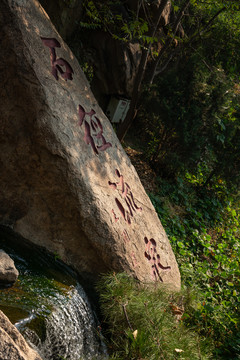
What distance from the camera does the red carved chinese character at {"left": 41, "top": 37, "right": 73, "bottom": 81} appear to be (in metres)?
3.46

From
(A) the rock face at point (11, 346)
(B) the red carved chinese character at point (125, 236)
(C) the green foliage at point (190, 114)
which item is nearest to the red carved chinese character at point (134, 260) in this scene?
(B) the red carved chinese character at point (125, 236)

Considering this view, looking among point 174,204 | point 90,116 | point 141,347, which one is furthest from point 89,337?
point 174,204

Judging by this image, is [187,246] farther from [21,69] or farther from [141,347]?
[21,69]

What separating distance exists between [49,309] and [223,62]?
28.0 feet

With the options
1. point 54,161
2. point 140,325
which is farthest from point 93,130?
point 140,325

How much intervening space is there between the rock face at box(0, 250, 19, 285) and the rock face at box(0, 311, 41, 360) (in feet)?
3.15

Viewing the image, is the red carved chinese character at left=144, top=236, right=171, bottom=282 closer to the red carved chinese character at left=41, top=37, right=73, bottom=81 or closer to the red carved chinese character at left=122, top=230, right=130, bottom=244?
the red carved chinese character at left=122, top=230, right=130, bottom=244

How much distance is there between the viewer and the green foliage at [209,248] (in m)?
4.22

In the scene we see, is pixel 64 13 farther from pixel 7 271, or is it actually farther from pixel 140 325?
pixel 140 325

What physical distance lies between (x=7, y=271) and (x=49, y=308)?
49 cm

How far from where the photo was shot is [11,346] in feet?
5.16

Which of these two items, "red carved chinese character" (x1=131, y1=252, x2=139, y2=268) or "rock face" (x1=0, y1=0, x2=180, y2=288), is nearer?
"rock face" (x1=0, y1=0, x2=180, y2=288)

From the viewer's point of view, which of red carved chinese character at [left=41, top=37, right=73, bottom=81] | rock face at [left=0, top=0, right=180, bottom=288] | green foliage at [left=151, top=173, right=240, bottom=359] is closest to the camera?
rock face at [left=0, top=0, right=180, bottom=288]

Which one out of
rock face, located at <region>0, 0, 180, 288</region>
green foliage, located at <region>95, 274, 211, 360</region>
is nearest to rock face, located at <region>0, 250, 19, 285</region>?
rock face, located at <region>0, 0, 180, 288</region>
